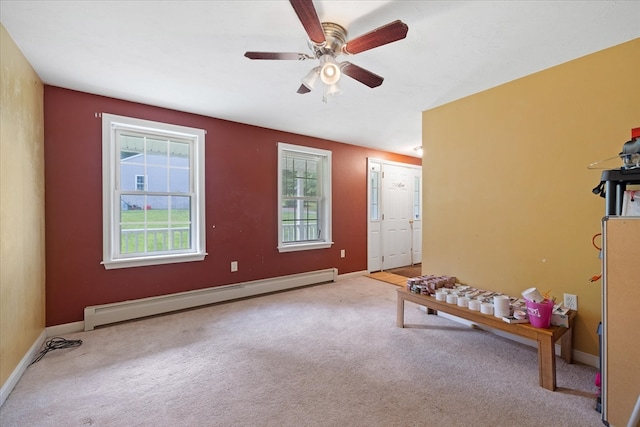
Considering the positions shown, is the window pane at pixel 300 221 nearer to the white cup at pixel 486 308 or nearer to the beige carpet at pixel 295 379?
the beige carpet at pixel 295 379

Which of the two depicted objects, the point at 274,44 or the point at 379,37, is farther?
the point at 274,44

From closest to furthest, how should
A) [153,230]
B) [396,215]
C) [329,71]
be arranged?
[329,71] < [153,230] < [396,215]

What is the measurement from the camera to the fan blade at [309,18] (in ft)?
4.14

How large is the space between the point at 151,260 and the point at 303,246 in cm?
203

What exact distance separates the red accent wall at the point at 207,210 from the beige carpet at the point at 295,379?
51cm

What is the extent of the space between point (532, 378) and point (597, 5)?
2.38 metres

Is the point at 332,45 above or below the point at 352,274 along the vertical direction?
above

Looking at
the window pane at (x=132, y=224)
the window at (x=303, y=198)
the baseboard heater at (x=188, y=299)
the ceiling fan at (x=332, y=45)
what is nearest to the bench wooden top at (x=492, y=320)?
the baseboard heater at (x=188, y=299)

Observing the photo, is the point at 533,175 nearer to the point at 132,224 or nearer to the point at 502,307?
the point at 502,307

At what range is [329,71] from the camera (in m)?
1.77

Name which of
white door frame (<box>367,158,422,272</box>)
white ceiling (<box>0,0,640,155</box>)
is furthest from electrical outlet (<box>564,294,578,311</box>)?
white door frame (<box>367,158,422,272</box>)

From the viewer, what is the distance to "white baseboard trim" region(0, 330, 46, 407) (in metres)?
1.72

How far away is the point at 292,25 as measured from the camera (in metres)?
1.77

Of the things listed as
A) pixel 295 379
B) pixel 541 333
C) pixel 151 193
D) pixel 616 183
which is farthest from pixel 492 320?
pixel 151 193
